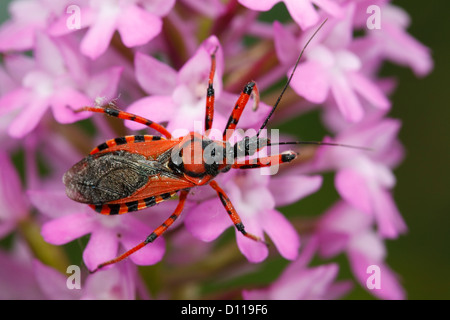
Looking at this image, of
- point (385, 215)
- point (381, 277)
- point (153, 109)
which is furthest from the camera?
point (381, 277)

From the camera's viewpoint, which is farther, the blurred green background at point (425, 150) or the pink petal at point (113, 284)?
the blurred green background at point (425, 150)

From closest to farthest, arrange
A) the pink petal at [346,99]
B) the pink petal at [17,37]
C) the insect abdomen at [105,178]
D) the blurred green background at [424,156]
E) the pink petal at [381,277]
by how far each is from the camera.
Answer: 1. the insect abdomen at [105,178]
2. the pink petal at [346,99]
3. the pink petal at [17,37]
4. the pink petal at [381,277]
5. the blurred green background at [424,156]

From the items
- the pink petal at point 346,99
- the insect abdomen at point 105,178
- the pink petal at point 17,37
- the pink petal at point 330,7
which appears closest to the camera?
the insect abdomen at point 105,178

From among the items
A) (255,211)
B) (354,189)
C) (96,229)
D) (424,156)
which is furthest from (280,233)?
(424,156)

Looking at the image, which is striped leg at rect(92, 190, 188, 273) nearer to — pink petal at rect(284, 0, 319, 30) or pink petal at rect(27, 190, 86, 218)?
pink petal at rect(27, 190, 86, 218)

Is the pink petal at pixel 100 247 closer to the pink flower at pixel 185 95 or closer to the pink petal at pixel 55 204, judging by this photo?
the pink petal at pixel 55 204

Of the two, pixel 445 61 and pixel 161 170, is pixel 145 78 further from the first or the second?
pixel 445 61

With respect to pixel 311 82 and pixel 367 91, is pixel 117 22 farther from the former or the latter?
pixel 367 91

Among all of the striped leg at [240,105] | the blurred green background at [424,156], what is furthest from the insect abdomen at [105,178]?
the blurred green background at [424,156]
